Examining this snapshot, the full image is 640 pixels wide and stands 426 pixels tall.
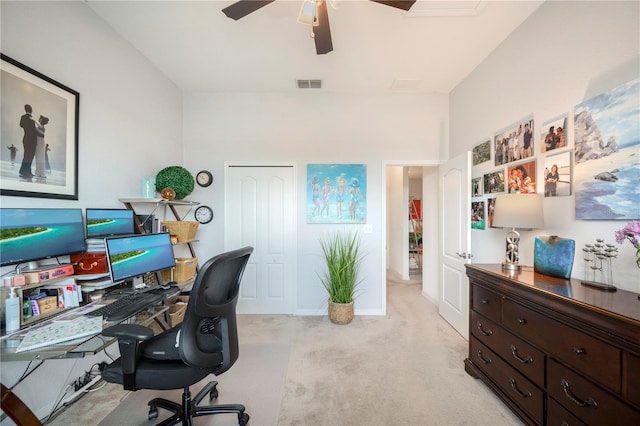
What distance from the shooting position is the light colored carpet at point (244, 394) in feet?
5.31

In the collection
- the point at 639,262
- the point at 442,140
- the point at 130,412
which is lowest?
the point at 130,412

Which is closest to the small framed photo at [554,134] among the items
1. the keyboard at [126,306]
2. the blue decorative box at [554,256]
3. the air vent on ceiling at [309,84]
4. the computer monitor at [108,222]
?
the blue decorative box at [554,256]

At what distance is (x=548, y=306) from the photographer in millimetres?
1362

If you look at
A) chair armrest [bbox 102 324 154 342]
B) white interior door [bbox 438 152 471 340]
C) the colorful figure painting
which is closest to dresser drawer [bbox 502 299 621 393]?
white interior door [bbox 438 152 471 340]

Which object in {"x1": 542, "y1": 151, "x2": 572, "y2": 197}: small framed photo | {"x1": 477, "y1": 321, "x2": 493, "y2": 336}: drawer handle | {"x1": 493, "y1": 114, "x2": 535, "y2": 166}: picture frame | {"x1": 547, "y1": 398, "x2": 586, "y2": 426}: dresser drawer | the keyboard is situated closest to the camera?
{"x1": 547, "y1": 398, "x2": 586, "y2": 426}: dresser drawer

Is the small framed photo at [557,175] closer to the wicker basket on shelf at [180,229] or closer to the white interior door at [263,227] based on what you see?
the white interior door at [263,227]

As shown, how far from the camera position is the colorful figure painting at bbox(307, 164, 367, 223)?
334 cm

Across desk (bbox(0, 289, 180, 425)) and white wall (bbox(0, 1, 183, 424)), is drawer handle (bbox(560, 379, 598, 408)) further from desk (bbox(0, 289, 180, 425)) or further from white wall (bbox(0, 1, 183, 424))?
white wall (bbox(0, 1, 183, 424))

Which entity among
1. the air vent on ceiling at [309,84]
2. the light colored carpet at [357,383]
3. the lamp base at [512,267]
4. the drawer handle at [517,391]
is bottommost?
the light colored carpet at [357,383]

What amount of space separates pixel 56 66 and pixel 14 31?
25 centimetres

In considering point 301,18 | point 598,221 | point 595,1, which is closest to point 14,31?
point 301,18

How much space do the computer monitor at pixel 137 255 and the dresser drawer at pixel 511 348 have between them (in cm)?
270

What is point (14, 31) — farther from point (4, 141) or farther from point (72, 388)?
point (72, 388)

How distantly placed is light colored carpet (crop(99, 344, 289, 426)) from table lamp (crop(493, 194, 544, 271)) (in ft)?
6.75
